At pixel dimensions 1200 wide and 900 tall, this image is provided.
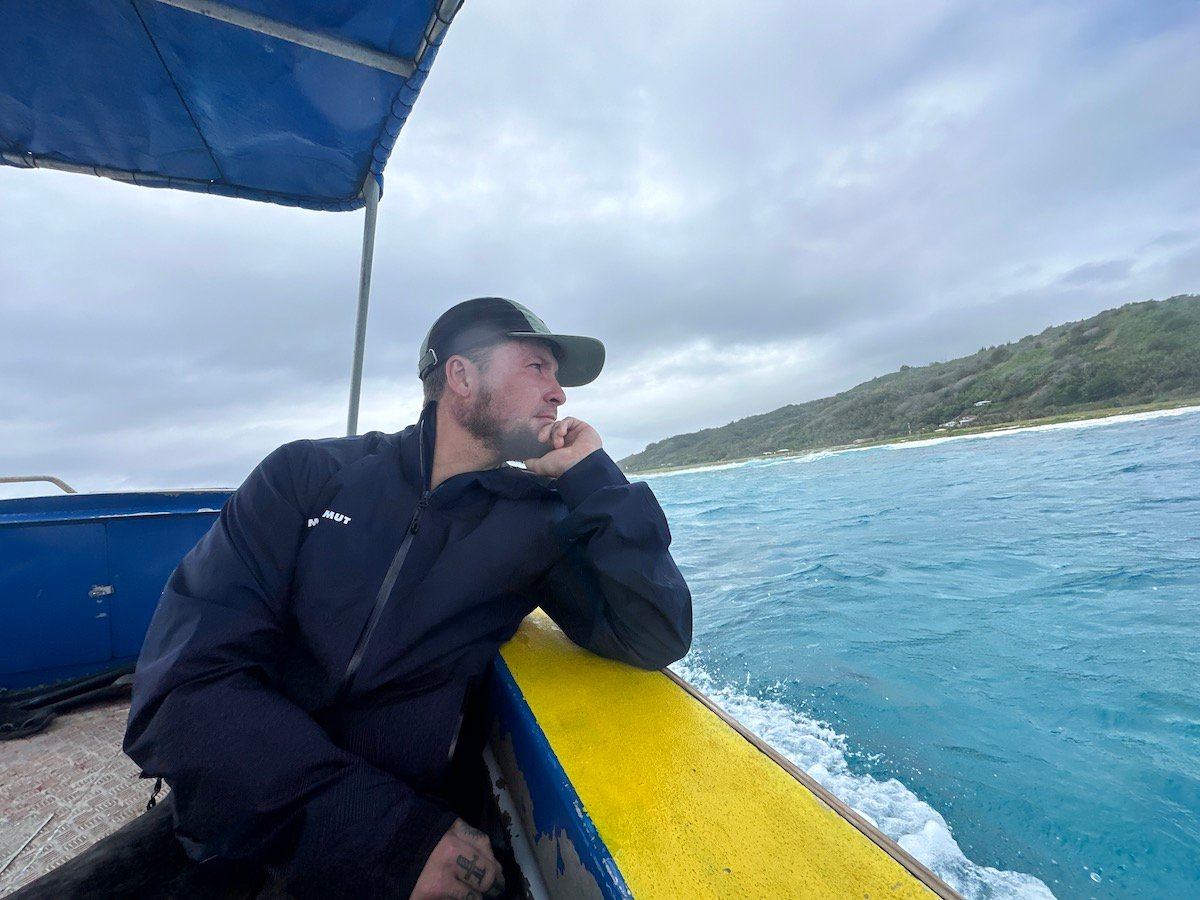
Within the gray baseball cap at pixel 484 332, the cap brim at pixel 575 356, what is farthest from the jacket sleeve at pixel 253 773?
the cap brim at pixel 575 356

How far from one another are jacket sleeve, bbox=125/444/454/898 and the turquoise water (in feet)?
6.62

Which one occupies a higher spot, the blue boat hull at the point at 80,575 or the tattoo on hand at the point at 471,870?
the blue boat hull at the point at 80,575

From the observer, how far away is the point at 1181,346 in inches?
1657

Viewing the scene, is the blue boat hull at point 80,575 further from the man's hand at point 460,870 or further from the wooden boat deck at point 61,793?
the man's hand at point 460,870

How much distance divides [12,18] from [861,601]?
21.2 feet

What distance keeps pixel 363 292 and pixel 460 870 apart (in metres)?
2.76

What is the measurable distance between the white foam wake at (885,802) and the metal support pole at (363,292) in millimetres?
2691

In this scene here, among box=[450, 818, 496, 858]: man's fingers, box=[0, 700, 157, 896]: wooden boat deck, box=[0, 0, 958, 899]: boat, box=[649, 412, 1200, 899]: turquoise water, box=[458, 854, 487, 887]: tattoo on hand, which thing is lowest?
box=[649, 412, 1200, 899]: turquoise water

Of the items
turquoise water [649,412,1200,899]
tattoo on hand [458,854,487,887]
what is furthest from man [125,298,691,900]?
turquoise water [649,412,1200,899]

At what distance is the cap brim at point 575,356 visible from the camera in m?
1.79

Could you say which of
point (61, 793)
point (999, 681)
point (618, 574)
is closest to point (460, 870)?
point (618, 574)

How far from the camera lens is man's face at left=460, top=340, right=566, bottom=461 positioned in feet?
5.64

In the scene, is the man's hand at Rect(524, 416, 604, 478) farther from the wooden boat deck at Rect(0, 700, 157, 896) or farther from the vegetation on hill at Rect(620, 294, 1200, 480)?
the vegetation on hill at Rect(620, 294, 1200, 480)

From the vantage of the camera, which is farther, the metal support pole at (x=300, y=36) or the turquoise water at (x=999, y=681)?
the turquoise water at (x=999, y=681)
